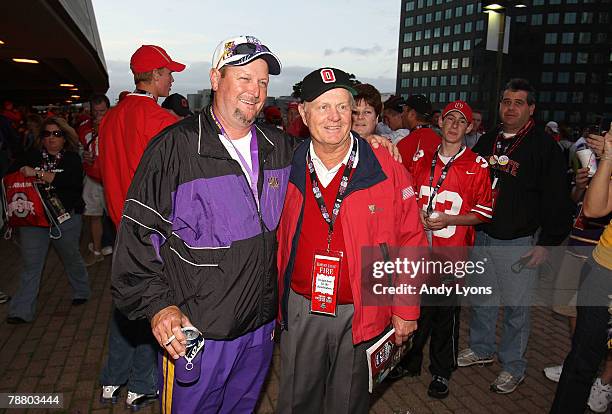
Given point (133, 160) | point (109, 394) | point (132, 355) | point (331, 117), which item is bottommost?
point (109, 394)

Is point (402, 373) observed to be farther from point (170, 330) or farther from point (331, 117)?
point (170, 330)

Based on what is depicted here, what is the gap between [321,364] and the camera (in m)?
2.91

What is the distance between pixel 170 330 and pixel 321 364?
1.14m

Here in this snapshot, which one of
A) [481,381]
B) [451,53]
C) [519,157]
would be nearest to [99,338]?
[481,381]

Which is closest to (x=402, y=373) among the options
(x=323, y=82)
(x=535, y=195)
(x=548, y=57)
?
(x=535, y=195)

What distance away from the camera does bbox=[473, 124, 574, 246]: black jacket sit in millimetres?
4133

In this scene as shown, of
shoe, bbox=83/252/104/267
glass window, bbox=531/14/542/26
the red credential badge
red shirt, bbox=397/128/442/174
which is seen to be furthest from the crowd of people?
glass window, bbox=531/14/542/26

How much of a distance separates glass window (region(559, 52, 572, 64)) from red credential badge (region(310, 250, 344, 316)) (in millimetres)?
110622

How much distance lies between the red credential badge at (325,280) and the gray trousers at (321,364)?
10cm

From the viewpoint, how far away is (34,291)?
18.2 feet

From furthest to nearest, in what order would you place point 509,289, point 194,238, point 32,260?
point 32,260, point 509,289, point 194,238

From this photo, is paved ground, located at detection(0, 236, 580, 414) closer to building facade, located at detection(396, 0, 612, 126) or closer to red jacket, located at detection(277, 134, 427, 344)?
red jacket, located at detection(277, 134, 427, 344)

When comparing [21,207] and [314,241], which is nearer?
[314,241]

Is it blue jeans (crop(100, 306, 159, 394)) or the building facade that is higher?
the building facade
